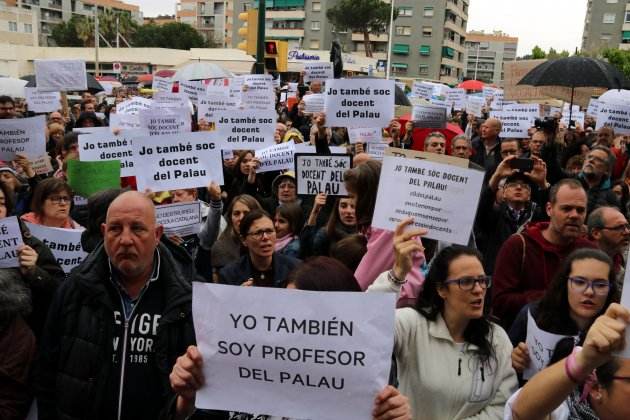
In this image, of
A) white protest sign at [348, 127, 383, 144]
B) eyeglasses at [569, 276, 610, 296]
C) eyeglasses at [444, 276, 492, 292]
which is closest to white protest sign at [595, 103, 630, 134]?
white protest sign at [348, 127, 383, 144]

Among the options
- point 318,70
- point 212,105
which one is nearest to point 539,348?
point 212,105

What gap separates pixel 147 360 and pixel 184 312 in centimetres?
26

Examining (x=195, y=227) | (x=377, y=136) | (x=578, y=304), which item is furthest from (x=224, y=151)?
(x=578, y=304)

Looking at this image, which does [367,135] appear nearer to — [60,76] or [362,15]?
[60,76]

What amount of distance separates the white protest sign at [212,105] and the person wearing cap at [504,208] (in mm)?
5131

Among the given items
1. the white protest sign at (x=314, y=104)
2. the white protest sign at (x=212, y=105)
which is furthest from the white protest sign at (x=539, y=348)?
the white protest sign at (x=314, y=104)

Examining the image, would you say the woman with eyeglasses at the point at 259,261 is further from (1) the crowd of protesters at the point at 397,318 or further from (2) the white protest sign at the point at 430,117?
(2) the white protest sign at the point at 430,117

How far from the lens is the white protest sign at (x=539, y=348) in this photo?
2.62 m

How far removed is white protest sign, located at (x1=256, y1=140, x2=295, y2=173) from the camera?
6.53 meters

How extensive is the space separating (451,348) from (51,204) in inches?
122

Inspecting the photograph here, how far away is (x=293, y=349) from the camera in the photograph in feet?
6.72

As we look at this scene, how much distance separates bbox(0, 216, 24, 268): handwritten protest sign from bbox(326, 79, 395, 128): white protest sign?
4.12 metres

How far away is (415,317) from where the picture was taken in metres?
2.72

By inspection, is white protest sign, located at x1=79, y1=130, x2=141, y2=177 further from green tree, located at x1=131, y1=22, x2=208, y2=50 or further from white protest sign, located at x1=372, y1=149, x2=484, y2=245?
green tree, located at x1=131, y1=22, x2=208, y2=50
